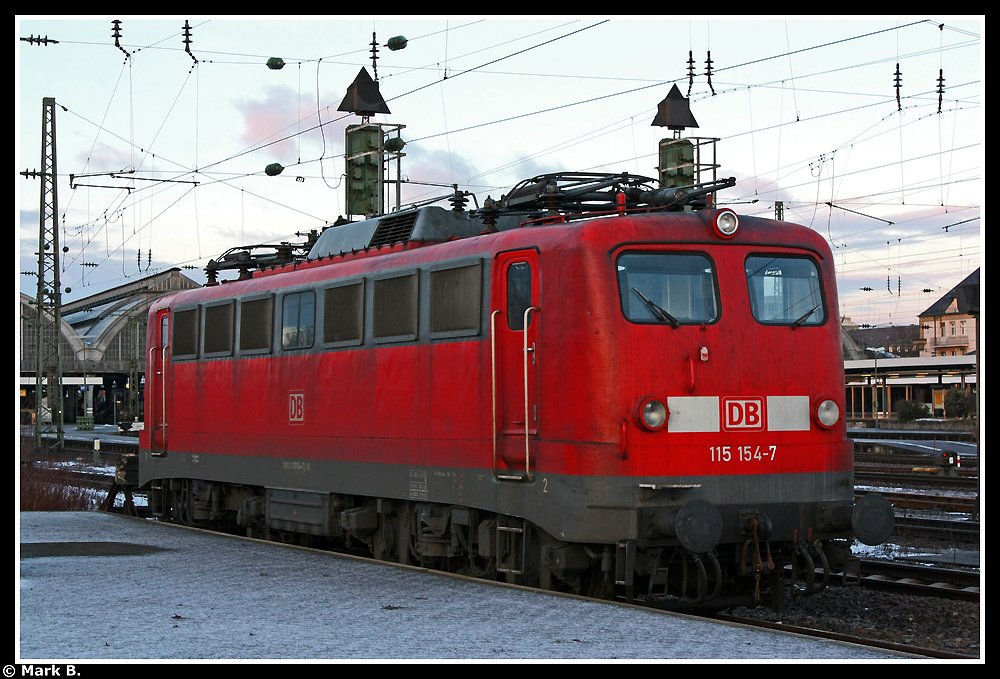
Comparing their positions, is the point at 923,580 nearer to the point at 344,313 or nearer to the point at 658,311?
the point at 658,311

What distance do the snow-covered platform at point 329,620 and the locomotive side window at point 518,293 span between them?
2520 mm

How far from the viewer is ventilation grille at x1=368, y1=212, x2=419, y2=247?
15.0m

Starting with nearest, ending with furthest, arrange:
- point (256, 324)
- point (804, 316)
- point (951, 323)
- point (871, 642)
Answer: point (871, 642)
point (804, 316)
point (256, 324)
point (951, 323)

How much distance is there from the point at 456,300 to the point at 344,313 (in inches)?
96.9

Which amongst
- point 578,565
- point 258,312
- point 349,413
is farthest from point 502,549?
point 258,312

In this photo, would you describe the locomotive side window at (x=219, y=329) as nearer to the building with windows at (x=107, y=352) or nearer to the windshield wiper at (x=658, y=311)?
the windshield wiper at (x=658, y=311)

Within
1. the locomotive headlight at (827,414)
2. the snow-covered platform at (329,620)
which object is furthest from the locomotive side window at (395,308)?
the locomotive headlight at (827,414)

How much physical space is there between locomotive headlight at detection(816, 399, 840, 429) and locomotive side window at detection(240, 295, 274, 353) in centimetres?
772

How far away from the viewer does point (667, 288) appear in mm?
12016

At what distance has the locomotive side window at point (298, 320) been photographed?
1617cm

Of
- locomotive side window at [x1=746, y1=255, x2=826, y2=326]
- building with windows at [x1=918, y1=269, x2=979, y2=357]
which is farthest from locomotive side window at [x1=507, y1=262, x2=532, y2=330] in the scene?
building with windows at [x1=918, y1=269, x2=979, y2=357]

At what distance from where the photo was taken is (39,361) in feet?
121

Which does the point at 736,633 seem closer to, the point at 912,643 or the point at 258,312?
the point at 912,643

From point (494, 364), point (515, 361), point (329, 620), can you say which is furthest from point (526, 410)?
point (329, 620)
